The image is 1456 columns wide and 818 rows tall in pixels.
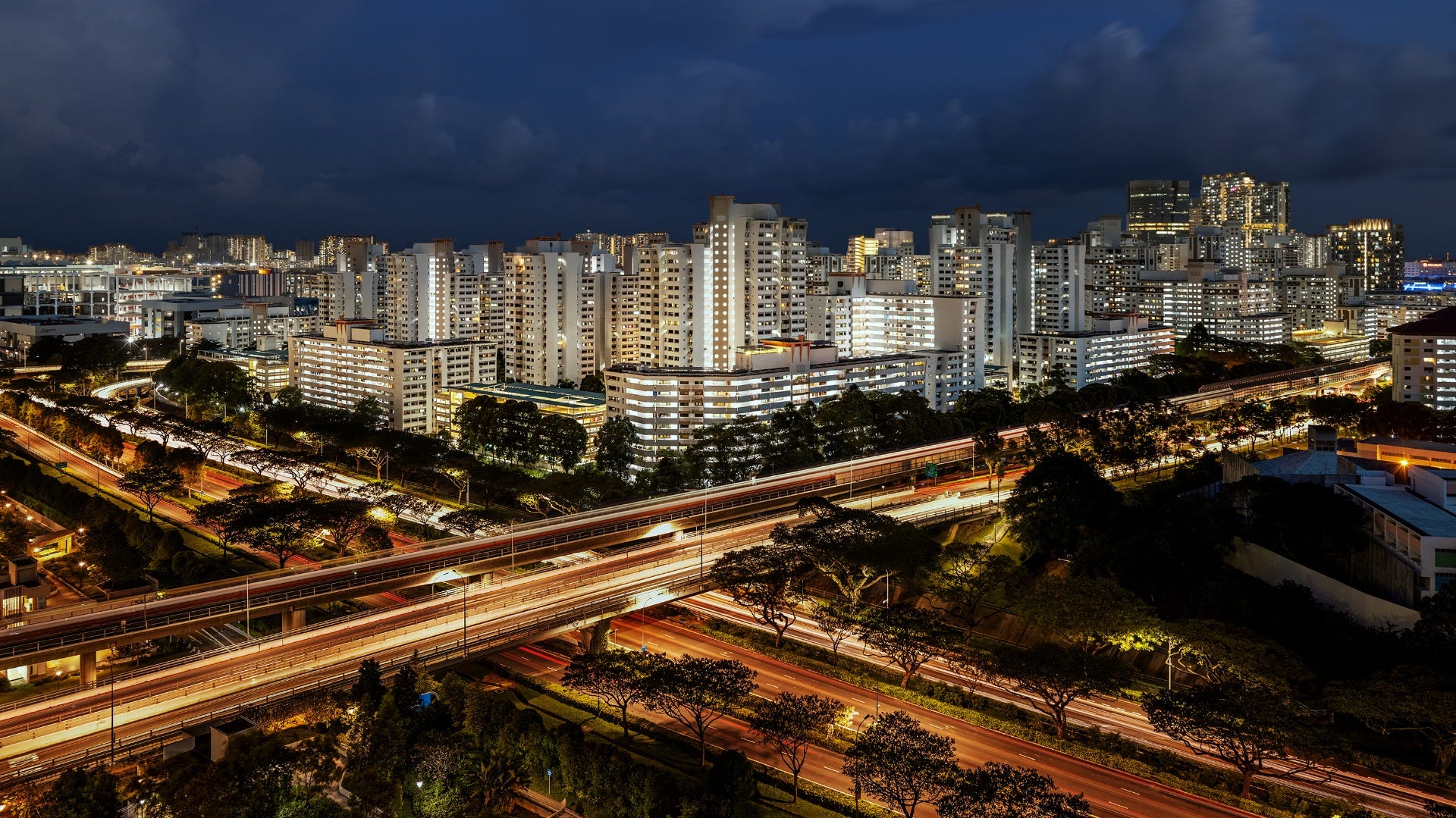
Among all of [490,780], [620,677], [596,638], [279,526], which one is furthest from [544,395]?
[490,780]

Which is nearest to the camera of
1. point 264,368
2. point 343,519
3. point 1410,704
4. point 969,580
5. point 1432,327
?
point 1410,704

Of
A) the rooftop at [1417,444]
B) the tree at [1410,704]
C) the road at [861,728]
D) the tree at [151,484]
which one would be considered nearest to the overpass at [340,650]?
the road at [861,728]

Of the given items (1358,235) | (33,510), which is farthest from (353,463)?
(1358,235)

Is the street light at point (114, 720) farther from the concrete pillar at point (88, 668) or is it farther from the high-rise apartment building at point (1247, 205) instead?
the high-rise apartment building at point (1247, 205)

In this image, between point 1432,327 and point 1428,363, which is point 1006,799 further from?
point 1432,327

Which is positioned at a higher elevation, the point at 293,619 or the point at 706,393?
the point at 706,393

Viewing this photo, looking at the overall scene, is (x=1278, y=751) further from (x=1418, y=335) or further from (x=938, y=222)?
(x=938, y=222)
